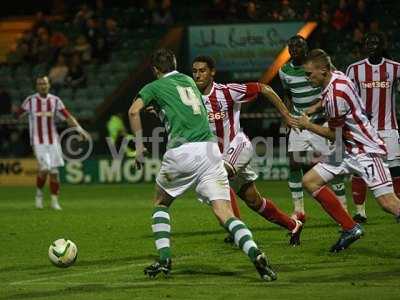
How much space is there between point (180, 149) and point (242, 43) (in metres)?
16.2

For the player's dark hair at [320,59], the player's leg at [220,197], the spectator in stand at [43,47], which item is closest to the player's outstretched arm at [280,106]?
the player's dark hair at [320,59]

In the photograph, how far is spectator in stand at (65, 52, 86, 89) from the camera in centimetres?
2655

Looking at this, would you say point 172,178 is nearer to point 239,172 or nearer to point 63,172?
point 239,172

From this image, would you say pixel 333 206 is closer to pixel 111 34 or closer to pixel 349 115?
pixel 349 115

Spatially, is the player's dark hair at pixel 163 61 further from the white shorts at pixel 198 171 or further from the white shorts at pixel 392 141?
the white shorts at pixel 392 141

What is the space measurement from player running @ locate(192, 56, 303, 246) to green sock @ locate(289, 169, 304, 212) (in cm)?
142

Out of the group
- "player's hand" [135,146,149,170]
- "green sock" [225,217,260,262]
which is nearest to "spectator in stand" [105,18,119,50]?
"player's hand" [135,146,149,170]

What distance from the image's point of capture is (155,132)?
2272cm

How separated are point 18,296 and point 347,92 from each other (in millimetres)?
3698

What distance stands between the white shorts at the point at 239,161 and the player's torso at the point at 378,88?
2.30 metres

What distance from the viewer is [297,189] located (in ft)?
42.2

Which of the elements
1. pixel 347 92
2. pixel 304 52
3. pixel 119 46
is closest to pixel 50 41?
pixel 119 46

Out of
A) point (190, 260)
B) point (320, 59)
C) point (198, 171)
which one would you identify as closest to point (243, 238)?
point (198, 171)

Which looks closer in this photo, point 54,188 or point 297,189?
point 297,189
